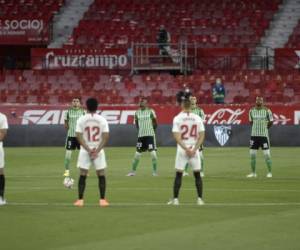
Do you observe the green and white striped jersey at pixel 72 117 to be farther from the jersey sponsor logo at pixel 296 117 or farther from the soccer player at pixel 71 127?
the jersey sponsor logo at pixel 296 117

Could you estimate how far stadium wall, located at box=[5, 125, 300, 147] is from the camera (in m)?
38.2

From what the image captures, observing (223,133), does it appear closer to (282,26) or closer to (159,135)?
(159,135)

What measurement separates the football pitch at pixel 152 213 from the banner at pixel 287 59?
53.5ft

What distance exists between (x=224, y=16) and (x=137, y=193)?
28155 mm

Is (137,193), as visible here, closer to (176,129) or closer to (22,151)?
(176,129)

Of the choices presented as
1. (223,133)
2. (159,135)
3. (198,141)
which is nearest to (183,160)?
(198,141)

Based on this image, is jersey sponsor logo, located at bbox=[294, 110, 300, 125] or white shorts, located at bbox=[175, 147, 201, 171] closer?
white shorts, located at bbox=[175, 147, 201, 171]

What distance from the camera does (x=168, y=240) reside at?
13.6 meters

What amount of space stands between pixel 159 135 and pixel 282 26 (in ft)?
38.7

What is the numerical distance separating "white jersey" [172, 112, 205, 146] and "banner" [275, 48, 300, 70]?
26298 millimetres

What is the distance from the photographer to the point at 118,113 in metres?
38.9

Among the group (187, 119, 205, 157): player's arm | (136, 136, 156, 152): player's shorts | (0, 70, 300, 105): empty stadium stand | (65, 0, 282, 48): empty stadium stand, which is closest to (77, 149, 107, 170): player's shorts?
(187, 119, 205, 157): player's arm

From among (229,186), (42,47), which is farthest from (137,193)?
(42,47)

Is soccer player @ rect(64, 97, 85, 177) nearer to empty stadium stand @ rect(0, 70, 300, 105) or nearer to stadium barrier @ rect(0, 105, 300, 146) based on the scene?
stadium barrier @ rect(0, 105, 300, 146)
